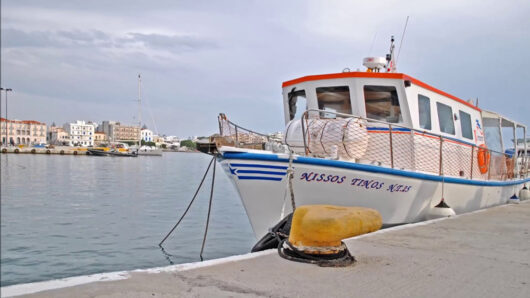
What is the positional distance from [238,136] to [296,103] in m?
1.90

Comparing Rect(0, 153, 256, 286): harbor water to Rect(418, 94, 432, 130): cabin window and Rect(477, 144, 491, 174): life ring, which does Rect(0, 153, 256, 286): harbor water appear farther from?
Rect(477, 144, 491, 174): life ring

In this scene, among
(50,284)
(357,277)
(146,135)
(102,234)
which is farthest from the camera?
(146,135)

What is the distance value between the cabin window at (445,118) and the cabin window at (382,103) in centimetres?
141

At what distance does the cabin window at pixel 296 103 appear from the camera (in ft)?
30.8

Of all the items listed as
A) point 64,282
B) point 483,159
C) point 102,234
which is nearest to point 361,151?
point 483,159

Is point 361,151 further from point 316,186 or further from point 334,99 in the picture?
point 334,99

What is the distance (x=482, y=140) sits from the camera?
1188 centimetres

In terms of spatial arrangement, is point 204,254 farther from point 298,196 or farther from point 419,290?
point 419,290

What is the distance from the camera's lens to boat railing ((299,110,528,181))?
765 cm

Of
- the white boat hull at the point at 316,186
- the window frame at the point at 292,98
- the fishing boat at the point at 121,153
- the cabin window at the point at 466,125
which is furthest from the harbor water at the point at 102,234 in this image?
the fishing boat at the point at 121,153

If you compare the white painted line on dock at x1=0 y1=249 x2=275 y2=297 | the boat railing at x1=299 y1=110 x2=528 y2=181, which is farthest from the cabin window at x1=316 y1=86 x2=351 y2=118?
the white painted line on dock at x1=0 y1=249 x2=275 y2=297

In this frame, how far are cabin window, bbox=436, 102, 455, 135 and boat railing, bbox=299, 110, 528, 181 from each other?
26cm

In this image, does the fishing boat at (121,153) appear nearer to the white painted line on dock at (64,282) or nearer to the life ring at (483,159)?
the life ring at (483,159)

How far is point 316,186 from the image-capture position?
23.0 feet
